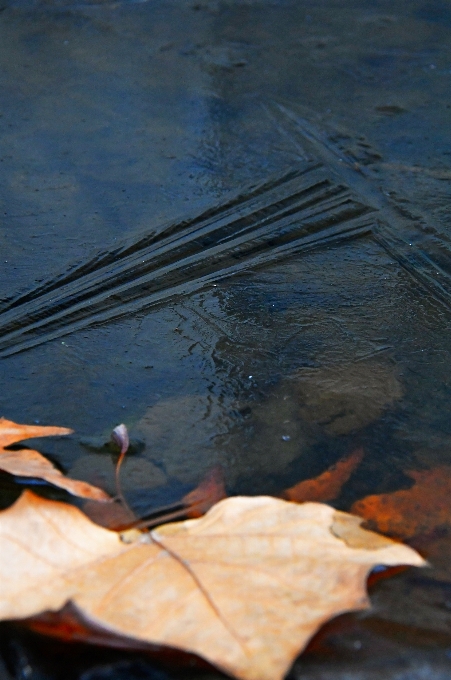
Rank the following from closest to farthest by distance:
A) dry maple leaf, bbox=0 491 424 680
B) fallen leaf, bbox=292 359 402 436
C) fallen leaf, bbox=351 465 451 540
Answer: dry maple leaf, bbox=0 491 424 680
fallen leaf, bbox=351 465 451 540
fallen leaf, bbox=292 359 402 436

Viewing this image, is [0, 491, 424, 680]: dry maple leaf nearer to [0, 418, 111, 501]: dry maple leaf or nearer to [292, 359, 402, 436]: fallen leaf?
[0, 418, 111, 501]: dry maple leaf

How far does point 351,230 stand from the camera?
1.94m

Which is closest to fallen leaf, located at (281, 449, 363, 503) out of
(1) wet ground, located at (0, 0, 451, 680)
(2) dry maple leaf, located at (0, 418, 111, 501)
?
Answer: (1) wet ground, located at (0, 0, 451, 680)

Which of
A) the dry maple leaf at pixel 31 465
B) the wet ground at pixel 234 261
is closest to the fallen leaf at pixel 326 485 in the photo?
the wet ground at pixel 234 261

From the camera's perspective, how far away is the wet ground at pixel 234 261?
118 cm

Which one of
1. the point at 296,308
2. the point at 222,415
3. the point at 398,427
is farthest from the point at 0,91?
the point at 398,427

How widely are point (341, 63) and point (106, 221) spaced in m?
1.51

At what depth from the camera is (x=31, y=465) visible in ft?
3.76

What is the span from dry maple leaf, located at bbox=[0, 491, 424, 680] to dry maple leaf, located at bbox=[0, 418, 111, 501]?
119 mm

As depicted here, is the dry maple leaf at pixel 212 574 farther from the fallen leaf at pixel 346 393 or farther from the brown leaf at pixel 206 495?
the fallen leaf at pixel 346 393

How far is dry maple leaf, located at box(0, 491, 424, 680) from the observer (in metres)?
0.81

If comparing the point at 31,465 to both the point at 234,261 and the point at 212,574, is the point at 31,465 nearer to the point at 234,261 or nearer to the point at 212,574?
the point at 212,574

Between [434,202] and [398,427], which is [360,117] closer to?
[434,202]

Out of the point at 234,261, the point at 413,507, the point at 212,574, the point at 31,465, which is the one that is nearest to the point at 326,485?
the point at 413,507
